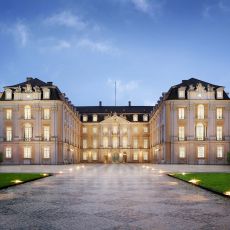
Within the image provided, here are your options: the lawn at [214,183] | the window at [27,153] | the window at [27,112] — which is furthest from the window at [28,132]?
the lawn at [214,183]

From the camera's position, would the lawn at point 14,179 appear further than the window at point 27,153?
No

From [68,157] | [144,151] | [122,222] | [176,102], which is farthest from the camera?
[144,151]

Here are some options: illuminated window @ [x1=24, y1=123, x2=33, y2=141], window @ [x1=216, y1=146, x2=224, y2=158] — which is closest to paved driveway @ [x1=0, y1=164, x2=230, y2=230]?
illuminated window @ [x1=24, y1=123, x2=33, y2=141]

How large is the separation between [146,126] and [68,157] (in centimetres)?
2974

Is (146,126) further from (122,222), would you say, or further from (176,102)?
(122,222)

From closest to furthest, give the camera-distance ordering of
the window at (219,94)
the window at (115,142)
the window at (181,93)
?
the window at (181,93)
the window at (219,94)
the window at (115,142)

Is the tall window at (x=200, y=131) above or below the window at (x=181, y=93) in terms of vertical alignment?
below

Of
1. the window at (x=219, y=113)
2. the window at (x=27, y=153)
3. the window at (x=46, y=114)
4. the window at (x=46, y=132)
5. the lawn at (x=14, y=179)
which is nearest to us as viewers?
the lawn at (x=14, y=179)

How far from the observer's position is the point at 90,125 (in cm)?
9762

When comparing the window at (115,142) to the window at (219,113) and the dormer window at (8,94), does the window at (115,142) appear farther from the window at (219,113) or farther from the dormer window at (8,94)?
the dormer window at (8,94)

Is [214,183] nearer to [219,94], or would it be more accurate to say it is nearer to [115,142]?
[219,94]

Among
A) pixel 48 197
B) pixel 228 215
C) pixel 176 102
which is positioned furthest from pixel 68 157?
pixel 228 215

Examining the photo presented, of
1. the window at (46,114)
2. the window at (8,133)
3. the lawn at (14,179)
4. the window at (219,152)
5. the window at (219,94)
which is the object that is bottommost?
the window at (219,152)

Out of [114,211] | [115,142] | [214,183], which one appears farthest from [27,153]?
[114,211]
